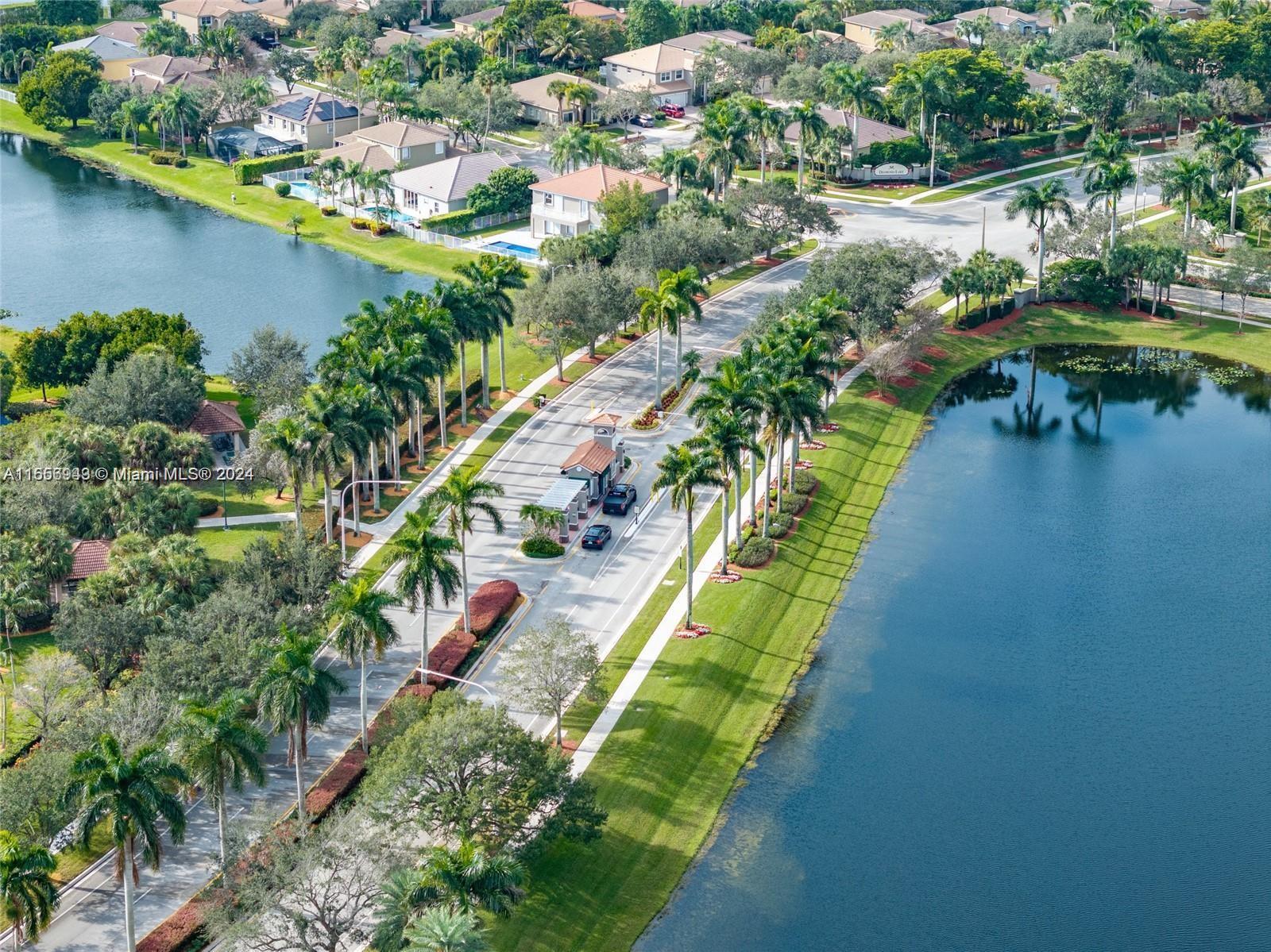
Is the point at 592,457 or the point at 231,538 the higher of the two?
the point at 592,457

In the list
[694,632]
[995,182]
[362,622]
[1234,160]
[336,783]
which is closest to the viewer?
[336,783]

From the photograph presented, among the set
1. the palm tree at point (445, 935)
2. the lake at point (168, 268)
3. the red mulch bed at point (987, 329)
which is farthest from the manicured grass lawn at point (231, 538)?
the red mulch bed at point (987, 329)

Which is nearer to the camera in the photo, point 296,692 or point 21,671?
point 296,692

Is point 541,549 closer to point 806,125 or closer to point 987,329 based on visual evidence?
point 987,329

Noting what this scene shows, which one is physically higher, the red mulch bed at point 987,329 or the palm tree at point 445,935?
the red mulch bed at point 987,329

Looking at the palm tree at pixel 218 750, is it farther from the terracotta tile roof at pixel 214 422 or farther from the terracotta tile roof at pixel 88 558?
the terracotta tile roof at pixel 214 422

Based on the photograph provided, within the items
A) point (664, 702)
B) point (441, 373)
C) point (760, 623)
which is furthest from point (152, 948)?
point (441, 373)

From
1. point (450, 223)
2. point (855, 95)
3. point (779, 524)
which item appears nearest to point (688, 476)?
point (779, 524)
